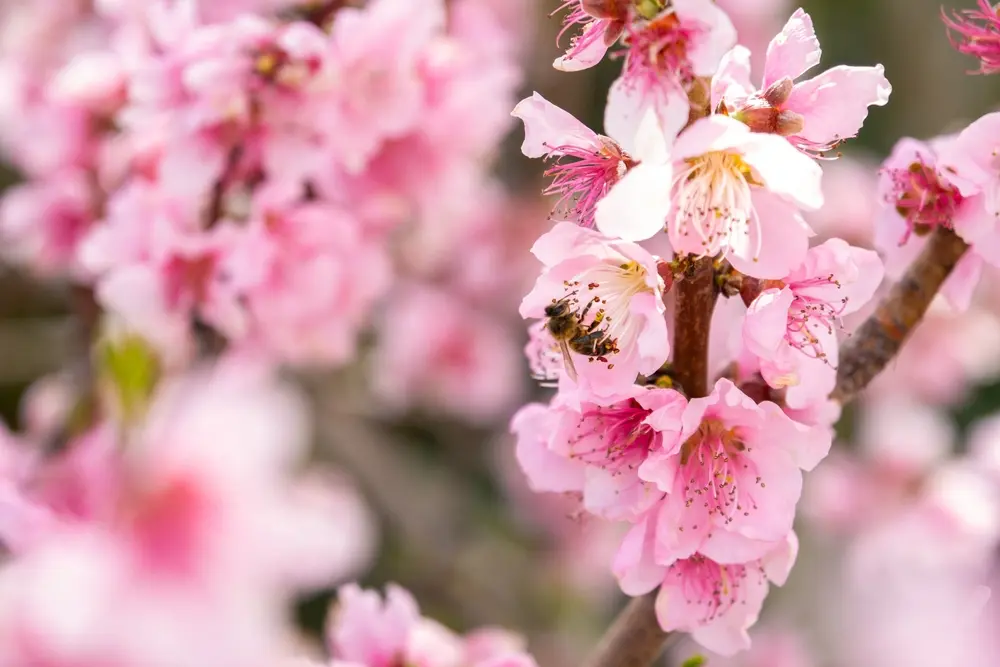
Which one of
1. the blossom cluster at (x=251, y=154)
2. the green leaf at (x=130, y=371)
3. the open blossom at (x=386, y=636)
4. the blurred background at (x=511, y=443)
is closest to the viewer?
the open blossom at (x=386, y=636)

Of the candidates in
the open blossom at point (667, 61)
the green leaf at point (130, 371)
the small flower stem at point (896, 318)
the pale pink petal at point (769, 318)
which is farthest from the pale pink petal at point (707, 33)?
the green leaf at point (130, 371)

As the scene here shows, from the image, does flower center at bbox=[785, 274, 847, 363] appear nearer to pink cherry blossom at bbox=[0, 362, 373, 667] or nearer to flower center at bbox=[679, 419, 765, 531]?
flower center at bbox=[679, 419, 765, 531]

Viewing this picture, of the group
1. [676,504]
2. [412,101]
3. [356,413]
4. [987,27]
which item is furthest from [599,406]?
[356,413]

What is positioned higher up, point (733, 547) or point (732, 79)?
point (732, 79)

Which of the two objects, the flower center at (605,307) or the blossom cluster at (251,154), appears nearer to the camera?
the flower center at (605,307)

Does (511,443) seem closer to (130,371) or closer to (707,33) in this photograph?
(130,371)

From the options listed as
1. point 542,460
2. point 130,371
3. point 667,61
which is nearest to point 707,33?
point 667,61

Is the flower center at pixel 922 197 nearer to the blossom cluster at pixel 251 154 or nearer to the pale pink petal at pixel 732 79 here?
the pale pink petal at pixel 732 79

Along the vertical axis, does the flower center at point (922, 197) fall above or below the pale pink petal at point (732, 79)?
below
